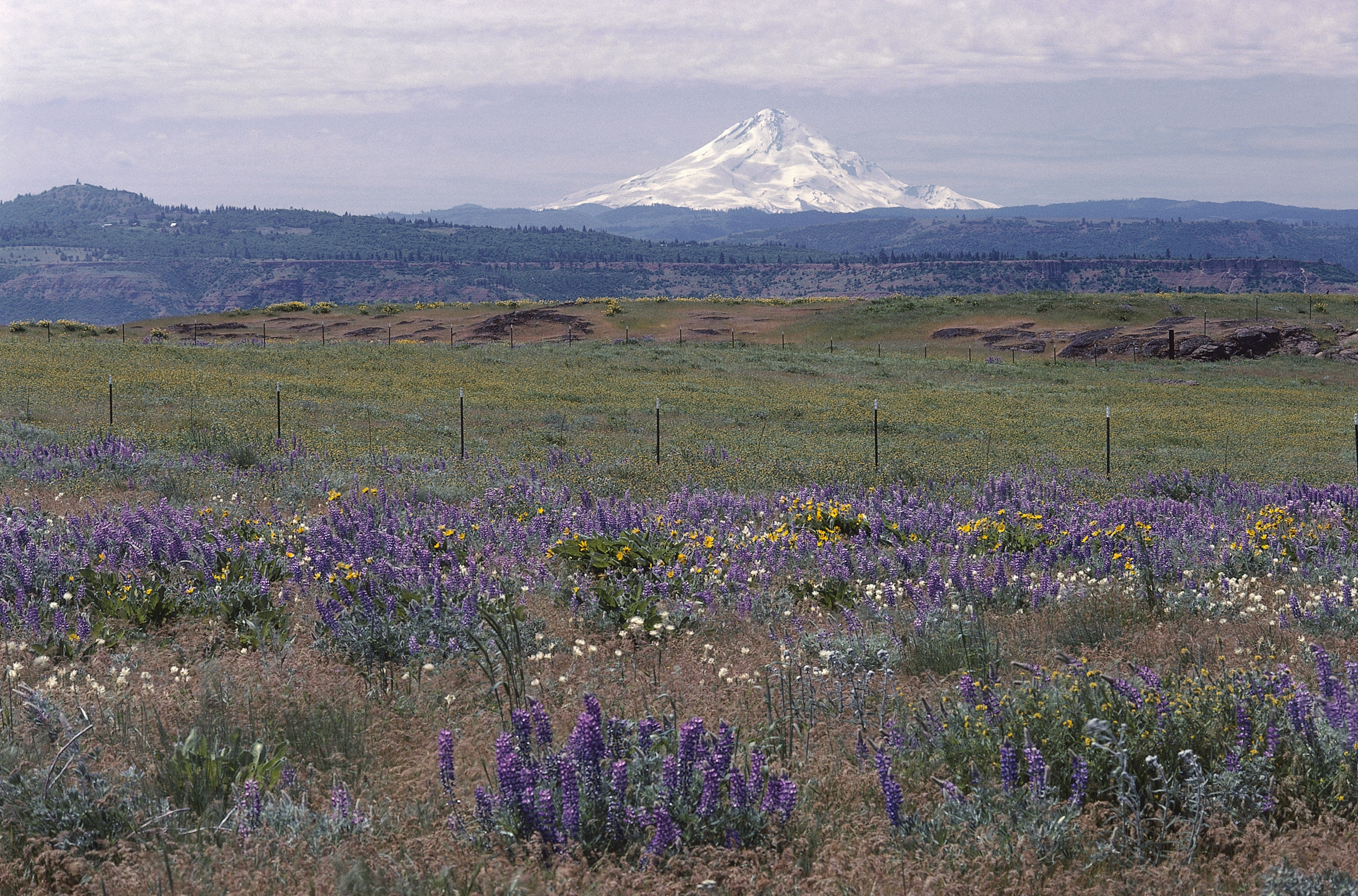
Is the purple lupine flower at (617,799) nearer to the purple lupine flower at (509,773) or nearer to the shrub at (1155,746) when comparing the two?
the purple lupine flower at (509,773)

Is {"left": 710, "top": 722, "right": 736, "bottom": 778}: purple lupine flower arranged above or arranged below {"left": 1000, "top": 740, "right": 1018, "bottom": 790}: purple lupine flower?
above

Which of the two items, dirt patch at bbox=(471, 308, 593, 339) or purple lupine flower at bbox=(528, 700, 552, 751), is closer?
purple lupine flower at bbox=(528, 700, 552, 751)

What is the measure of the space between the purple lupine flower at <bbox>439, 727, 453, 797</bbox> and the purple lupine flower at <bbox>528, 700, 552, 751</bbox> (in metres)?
0.42

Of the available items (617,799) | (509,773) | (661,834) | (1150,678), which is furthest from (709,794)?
(1150,678)

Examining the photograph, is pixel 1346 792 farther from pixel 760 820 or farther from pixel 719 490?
pixel 719 490

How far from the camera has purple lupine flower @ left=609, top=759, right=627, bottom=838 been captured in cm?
432

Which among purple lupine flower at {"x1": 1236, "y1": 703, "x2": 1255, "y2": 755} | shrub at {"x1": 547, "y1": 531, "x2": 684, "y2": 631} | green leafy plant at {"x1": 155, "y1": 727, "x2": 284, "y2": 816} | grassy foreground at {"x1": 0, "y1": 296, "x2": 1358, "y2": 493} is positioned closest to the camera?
green leafy plant at {"x1": 155, "y1": 727, "x2": 284, "y2": 816}

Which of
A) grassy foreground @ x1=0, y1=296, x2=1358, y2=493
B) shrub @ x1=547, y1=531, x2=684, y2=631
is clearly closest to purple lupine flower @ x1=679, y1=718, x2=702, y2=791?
shrub @ x1=547, y1=531, x2=684, y2=631

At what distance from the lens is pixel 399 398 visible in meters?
32.9

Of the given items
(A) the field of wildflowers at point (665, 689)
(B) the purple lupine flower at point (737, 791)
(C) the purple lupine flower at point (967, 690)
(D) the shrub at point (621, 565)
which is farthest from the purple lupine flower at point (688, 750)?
(D) the shrub at point (621, 565)

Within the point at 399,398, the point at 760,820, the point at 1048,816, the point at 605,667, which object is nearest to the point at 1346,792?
the point at 1048,816

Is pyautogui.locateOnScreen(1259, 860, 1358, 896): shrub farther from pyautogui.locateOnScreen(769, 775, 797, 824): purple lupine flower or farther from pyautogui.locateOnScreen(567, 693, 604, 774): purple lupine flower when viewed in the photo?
pyautogui.locateOnScreen(567, 693, 604, 774): purple lupine flower

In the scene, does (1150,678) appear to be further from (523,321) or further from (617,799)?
(523,321)

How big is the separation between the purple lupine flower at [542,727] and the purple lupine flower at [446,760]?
42cm
